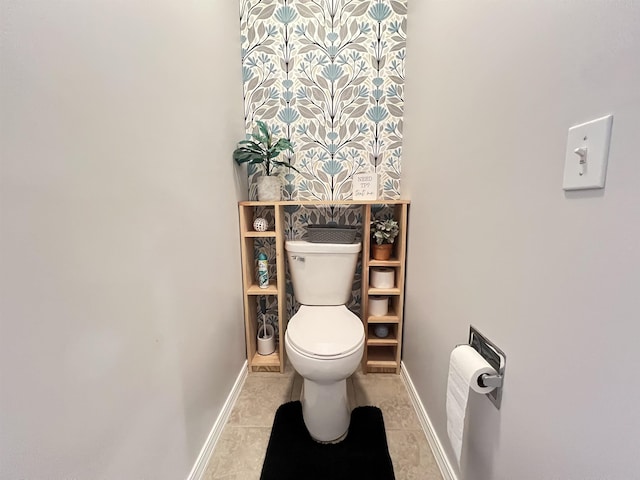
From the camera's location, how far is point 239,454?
3.73 ft

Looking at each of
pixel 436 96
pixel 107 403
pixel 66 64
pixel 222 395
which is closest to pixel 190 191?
pixel 66 64

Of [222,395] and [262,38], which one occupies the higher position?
[262,38]

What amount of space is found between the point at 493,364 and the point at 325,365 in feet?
1.92

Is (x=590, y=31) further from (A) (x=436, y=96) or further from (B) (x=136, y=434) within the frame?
(B) (x=136, y=434)

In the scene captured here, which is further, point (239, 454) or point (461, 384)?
point (239, 454)

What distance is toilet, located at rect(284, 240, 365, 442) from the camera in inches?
43.6

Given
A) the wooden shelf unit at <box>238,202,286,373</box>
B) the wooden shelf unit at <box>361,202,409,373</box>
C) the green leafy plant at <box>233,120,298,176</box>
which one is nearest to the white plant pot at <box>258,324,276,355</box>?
the wooden shelf unit at <box>238,202,286,373</box>

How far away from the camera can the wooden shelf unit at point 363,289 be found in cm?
149

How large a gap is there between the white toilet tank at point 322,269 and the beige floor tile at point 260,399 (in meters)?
0.48

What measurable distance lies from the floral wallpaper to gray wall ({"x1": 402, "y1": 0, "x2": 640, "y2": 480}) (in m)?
0.52

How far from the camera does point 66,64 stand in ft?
1.71

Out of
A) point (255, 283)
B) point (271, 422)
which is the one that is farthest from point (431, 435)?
point (255, 283)

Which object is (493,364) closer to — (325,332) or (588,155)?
(588,155)

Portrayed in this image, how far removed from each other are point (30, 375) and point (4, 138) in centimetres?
39
